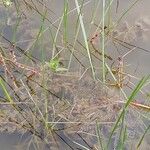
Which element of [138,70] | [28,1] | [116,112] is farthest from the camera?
[28,1]

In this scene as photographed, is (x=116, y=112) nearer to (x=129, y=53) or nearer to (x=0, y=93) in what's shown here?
(x=129, y=53)

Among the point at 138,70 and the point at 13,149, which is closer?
the point at 13,149

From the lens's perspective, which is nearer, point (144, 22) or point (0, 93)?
point (0, 93)

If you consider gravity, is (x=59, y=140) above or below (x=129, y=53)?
below

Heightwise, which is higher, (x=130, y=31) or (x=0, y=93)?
(x=130, y=31)

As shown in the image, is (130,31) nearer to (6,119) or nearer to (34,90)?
(34,90)

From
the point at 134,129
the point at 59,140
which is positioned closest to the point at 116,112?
the point at 134,129

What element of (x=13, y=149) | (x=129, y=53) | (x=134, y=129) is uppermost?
(x=129, y=53)

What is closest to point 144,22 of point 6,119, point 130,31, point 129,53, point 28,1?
point 130,31

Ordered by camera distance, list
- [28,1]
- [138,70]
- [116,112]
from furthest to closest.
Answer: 1. [28,1]
2. [138,70]
3. [116,112]
